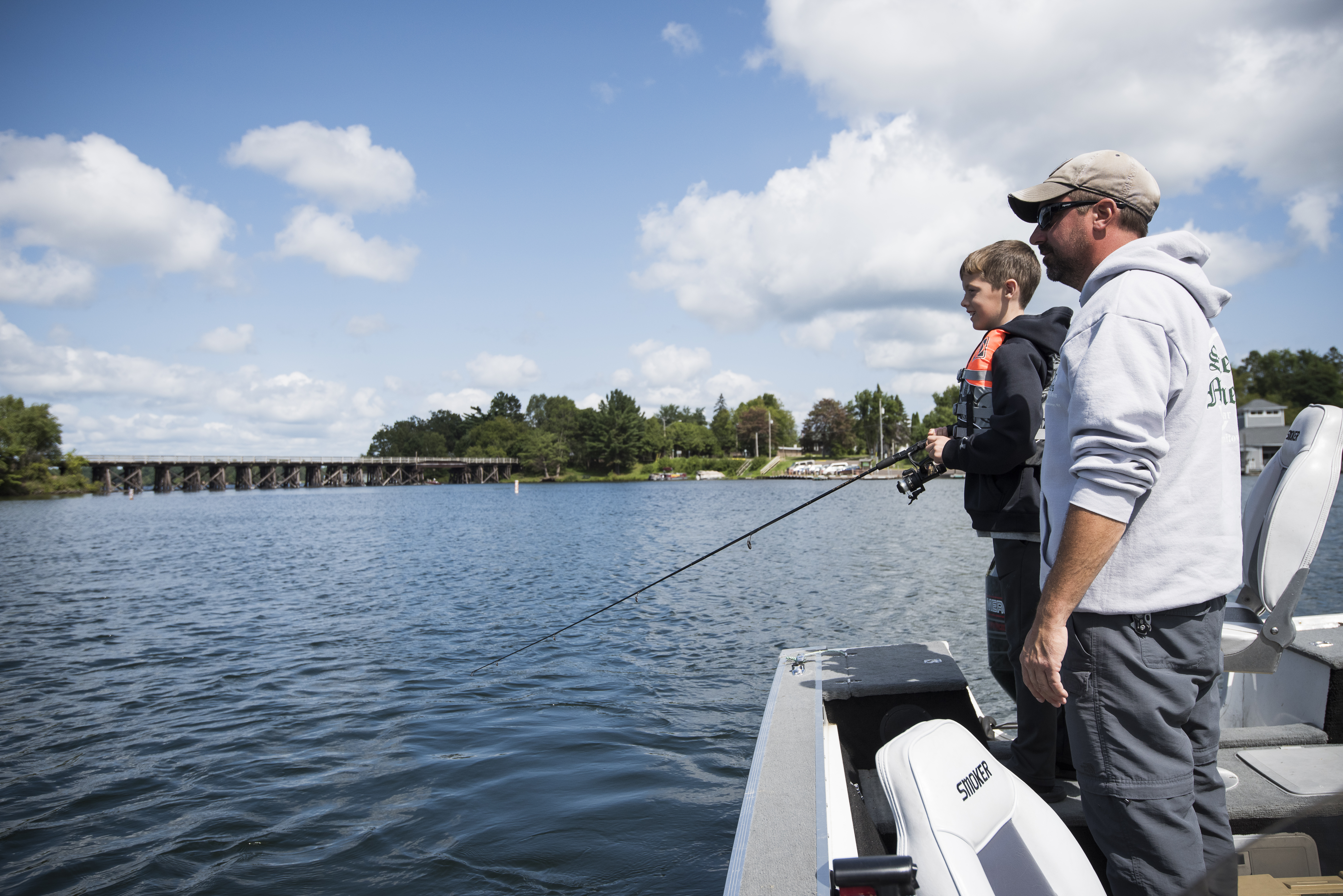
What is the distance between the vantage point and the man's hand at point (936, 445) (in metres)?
3.23

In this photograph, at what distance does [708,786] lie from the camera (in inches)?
210

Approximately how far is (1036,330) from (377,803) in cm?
503

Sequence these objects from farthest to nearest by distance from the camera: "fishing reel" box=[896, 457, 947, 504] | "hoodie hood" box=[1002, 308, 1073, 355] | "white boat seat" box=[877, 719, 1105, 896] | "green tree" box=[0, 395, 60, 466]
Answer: "green tree" box=[0, 395, 60, 466], "fishing reel" box=[896, 457, 947, 504], "hoodie hood" box=[1002, 308, 1073, 355], "white boat seat" box=[877, 719, 1105, 896]

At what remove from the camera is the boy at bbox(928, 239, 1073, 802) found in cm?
286

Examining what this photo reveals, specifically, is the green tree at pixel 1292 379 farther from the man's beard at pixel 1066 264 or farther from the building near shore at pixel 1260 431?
the man's beard at pixel 1066 264

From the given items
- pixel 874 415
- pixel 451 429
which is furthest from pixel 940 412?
pixel 451 429

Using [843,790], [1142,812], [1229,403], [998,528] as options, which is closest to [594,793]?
Answer: [843,790]

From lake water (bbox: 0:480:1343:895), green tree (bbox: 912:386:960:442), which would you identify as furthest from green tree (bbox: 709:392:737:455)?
lake water (bbox: 0:480:1343:895)

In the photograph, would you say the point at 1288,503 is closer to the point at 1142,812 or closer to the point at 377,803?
the point at 1142,812

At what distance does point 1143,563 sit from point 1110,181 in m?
1.03

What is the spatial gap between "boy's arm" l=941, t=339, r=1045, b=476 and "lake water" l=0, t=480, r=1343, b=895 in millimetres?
2736

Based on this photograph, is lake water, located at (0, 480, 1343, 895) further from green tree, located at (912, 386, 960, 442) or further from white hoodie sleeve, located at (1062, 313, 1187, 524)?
green tree, located at (912, 386, 960, 442)

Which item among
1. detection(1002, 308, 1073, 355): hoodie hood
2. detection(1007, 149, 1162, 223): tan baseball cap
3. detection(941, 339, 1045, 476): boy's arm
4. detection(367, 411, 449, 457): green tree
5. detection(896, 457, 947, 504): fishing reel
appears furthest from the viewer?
detection(367, 411, 449, 457): green tree

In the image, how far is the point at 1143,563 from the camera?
179 cm
